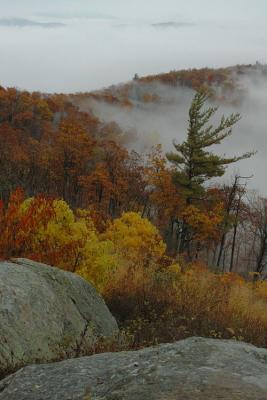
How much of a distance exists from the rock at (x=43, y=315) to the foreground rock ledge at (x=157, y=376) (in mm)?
1194

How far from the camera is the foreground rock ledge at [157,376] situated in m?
3.41

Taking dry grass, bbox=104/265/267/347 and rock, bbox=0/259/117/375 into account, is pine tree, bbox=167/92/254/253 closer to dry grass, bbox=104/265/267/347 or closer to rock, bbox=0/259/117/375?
dry grass, bbox=104/265/267/347

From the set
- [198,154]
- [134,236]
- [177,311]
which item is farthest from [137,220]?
[198,154]

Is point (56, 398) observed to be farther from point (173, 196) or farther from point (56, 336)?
point (173, 196)

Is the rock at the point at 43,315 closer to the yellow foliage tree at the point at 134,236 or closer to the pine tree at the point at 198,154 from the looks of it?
the yellow foliage tree at the point at 134,236

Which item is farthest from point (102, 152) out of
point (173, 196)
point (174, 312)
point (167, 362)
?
point (167, 362)

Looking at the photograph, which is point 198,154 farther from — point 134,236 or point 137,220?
point 134,236

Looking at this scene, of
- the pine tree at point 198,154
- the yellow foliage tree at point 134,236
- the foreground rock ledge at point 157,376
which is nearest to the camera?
the foreground rock ledge at point 157,376

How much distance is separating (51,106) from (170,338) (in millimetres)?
87212

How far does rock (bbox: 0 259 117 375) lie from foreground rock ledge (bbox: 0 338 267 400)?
3.92ft

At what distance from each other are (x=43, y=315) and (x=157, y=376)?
9.78ft

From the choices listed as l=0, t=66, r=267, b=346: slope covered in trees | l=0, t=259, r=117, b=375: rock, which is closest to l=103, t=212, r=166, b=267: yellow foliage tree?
l=0, t=66, r=267, b=346: slope covered in trees

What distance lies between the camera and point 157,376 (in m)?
3.70

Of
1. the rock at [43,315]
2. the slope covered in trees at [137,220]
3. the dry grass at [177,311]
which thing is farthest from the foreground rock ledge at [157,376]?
the dry grass at [177,311]
